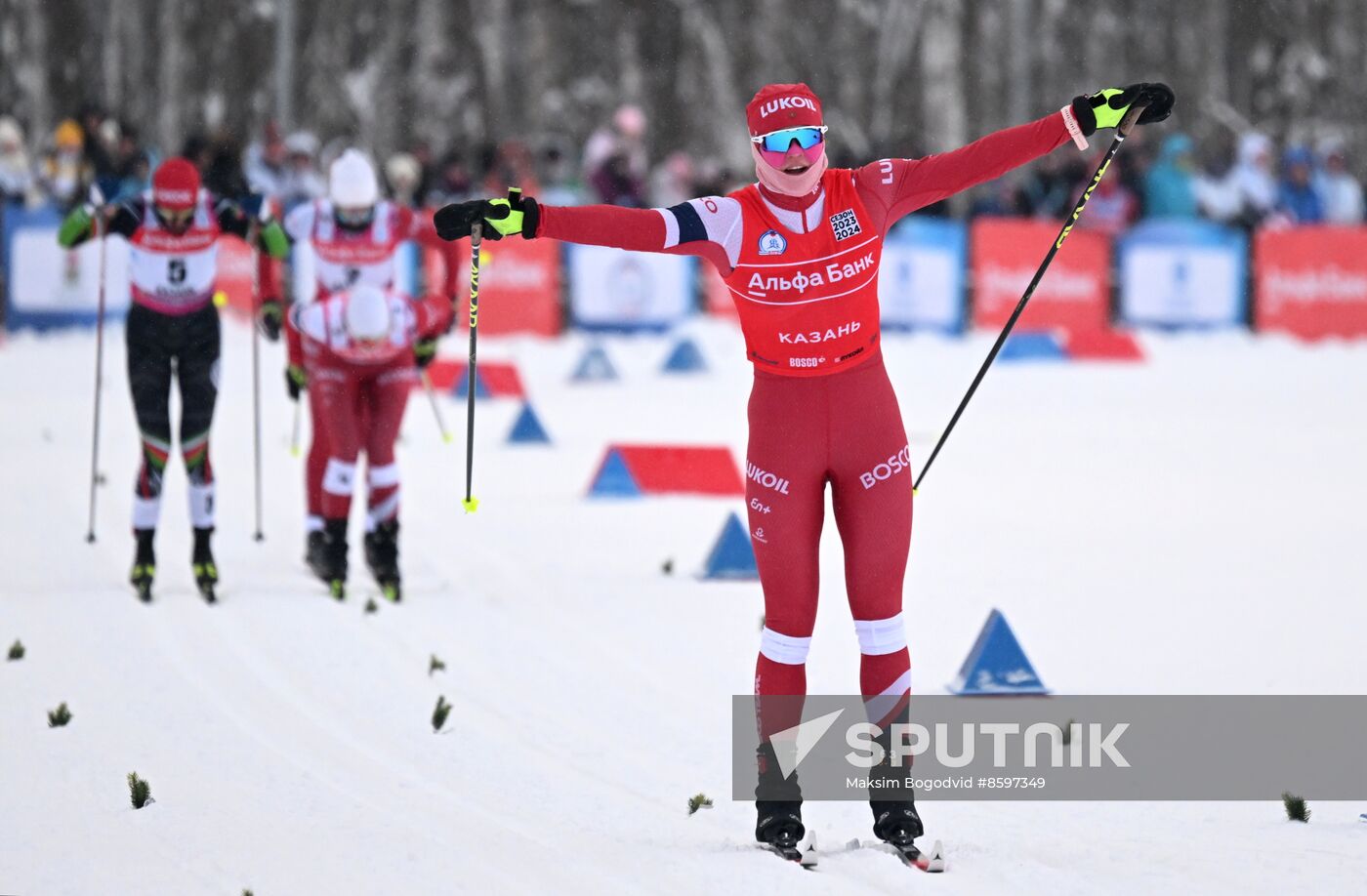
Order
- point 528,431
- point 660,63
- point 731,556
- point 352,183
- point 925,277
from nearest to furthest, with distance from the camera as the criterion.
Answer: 1. point 352,183
2. point 731,556
3. point 528,431
4. point 925,277
5. point 660,63

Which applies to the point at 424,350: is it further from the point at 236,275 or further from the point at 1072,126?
the point at 236,275

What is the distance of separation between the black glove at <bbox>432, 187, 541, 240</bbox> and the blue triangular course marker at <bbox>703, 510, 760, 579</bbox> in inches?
192

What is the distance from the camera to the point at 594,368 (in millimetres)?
19219

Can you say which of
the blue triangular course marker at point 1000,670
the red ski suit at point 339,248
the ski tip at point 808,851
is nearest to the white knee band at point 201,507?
the red ski suit at point 339,248

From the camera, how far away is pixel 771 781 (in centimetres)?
605

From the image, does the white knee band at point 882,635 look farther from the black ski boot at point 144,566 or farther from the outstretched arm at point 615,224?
the black ski boot at point 144,566

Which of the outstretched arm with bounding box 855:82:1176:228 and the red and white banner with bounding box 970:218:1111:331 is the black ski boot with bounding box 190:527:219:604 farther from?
the red and white banner with bounding box 970:218:1111:331

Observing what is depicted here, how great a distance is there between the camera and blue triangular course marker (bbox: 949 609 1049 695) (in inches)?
316

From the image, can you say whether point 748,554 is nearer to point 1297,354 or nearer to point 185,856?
point 185,856

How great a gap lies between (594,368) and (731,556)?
867cm

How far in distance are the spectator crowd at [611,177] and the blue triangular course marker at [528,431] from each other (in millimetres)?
4730

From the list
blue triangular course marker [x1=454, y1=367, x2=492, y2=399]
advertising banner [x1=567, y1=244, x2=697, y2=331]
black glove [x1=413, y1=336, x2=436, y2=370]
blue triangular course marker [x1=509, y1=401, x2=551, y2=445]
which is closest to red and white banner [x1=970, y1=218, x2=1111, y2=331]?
advertising banner [x1=567, y1=244, x2=697, y2=331]

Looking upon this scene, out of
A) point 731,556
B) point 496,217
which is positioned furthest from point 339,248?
point 496,217

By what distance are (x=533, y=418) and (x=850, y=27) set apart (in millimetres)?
27295
